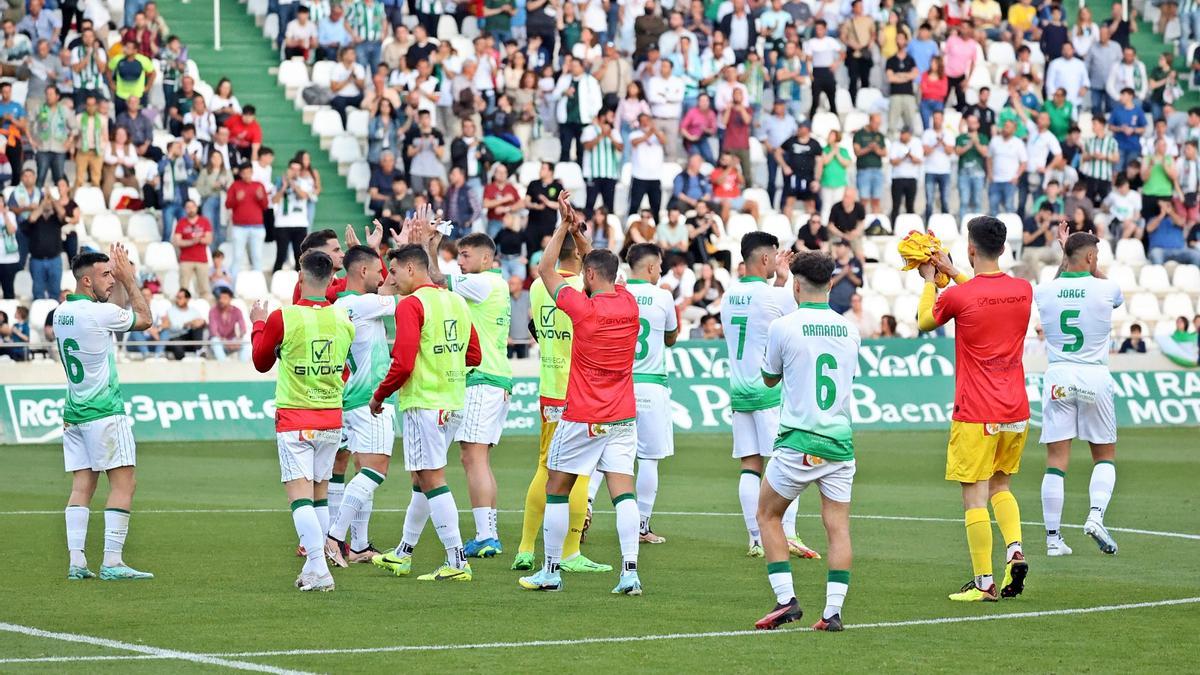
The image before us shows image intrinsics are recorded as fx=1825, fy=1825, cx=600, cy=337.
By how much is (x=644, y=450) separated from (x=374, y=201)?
1622 centimetres

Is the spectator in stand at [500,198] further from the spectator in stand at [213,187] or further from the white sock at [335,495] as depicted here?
the white sock at [335,495]

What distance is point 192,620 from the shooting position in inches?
442

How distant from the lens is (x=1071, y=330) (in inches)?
585

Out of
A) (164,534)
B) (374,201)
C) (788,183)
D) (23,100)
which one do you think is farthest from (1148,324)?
(164,534)

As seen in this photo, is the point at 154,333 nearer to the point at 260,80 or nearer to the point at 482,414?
the point at 260,80

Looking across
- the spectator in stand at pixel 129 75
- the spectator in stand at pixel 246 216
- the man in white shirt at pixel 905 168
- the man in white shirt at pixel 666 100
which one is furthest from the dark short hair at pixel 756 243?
the man in white shirt at pixel 905 168

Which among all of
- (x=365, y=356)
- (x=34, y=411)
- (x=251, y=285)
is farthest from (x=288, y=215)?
(x=365, y=356)

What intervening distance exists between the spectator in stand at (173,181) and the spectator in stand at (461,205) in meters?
4.17

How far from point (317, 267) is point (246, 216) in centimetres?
1739

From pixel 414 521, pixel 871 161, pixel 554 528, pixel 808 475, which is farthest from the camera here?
pixel 871 161

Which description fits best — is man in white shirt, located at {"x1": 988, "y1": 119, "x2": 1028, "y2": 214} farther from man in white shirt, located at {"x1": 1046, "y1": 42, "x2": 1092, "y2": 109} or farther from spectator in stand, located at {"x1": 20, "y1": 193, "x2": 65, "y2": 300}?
spectator in stand, located at {"x1": 20, "y1": 193, "x2": 65, "y2": 300}

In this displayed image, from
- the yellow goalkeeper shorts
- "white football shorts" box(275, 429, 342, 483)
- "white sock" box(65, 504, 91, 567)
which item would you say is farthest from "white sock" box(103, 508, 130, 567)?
the yellow goalkeeper shorts

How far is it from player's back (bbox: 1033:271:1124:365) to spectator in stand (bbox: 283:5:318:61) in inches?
824

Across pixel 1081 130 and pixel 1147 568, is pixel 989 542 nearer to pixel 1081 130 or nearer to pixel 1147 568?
pixel 1147 568
